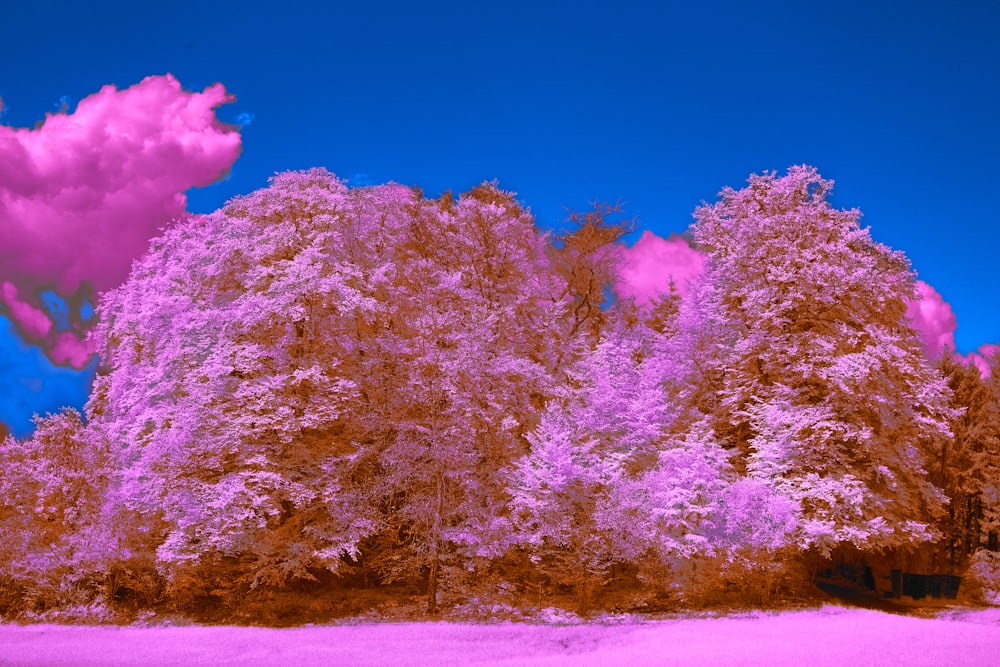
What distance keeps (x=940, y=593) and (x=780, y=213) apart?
18388mm

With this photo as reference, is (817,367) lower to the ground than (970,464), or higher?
higher

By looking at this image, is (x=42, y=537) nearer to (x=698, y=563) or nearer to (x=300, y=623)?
(x=300, y=623)

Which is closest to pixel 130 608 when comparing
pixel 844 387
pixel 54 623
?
pixel 54 623

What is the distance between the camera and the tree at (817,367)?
27.1 m

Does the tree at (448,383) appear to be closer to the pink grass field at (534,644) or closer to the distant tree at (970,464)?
the pink grass field at (534,644)

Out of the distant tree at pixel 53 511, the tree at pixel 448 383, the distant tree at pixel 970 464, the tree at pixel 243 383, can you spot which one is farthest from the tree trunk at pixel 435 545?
the distant tree at pixel 970 464

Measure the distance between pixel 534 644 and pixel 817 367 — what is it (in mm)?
15475

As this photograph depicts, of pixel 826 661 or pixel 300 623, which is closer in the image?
pixel 826 661

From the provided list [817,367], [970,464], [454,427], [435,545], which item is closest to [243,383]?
[454,427]

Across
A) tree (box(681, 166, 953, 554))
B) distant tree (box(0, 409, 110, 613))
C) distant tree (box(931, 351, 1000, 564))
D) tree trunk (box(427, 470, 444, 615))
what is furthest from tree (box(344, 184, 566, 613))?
distant tree (box(931, 351, 1000, 564))

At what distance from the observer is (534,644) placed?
1878cm

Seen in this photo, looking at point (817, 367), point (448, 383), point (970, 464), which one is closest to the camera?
point (448, 383)

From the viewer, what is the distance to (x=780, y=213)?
1248 inches

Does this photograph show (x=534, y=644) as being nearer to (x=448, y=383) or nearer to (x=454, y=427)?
(x=454, y=427)
